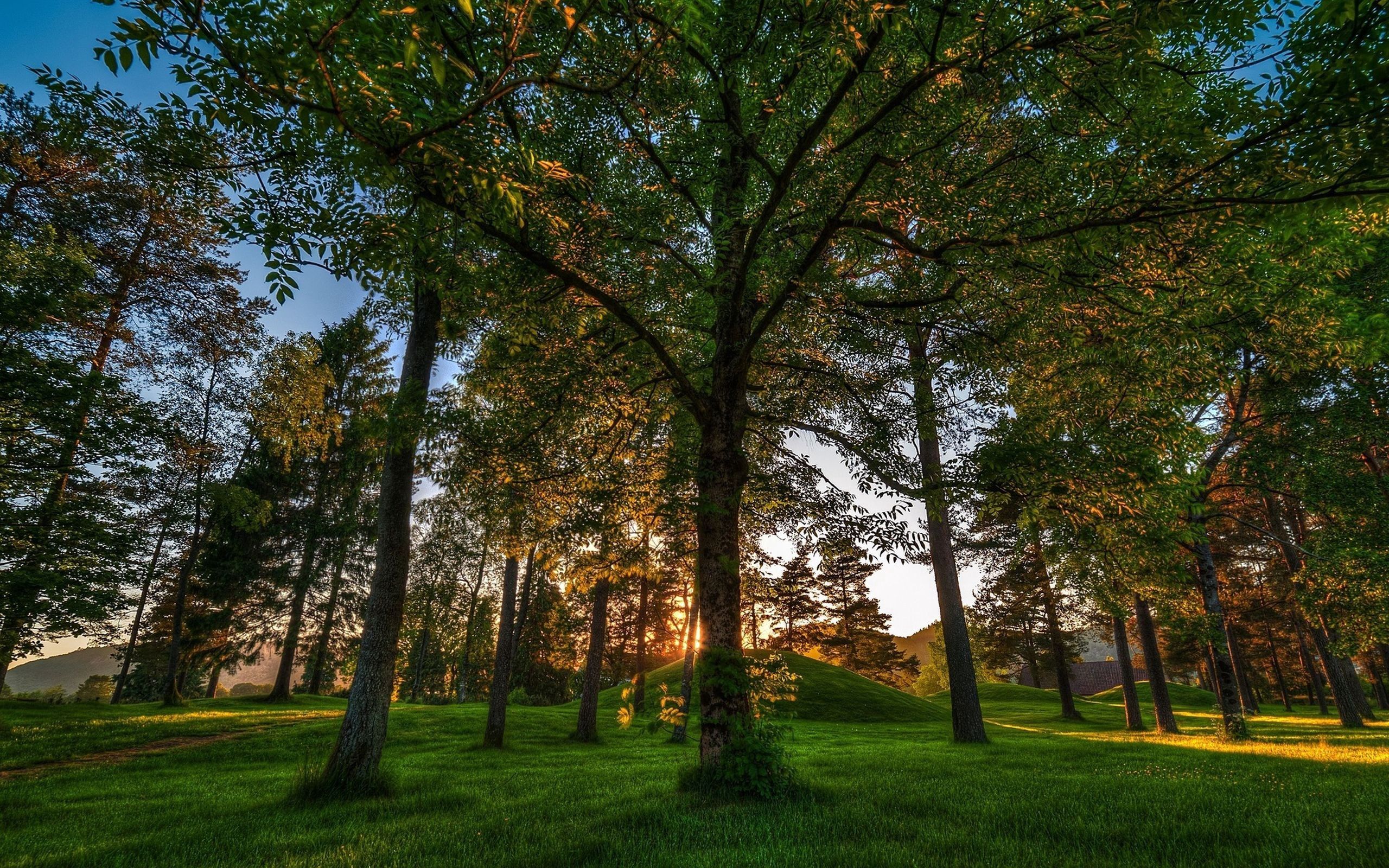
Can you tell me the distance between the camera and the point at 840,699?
94.1 ft

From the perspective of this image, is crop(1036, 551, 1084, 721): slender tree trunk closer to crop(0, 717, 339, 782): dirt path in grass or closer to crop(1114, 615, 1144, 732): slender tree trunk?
crop(1114, 615, 1144, 732): slender tree trunk

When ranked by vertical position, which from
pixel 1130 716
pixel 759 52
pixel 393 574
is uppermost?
pixel 759 52

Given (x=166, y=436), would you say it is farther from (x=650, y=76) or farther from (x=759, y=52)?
(x=759, y=52)

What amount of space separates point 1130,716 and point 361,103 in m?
30.3

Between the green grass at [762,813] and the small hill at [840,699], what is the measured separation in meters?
16.5

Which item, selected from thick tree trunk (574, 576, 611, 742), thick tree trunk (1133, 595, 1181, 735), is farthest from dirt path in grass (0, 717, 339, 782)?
thick tree trunk (1133, 595, 1181, 735)

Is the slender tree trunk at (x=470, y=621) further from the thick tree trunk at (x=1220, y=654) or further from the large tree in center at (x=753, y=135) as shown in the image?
the thick tree trunk at (x=1220, y=654)

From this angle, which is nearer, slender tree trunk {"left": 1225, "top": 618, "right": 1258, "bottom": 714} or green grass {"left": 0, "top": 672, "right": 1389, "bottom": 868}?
green grass {"left": 0, "top": 672, "right": 1389, "bottom": 868}

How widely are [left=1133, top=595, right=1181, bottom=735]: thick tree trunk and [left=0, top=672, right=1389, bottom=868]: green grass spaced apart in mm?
7213

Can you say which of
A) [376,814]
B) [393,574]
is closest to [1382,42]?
[376,814]

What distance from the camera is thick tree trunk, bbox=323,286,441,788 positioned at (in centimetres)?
767

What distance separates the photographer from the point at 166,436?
42.2ft

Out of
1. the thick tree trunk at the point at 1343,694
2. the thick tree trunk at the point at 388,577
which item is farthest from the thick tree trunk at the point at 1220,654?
the thick tree trunk at the point at 388,577

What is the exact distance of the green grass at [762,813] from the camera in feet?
13.9
